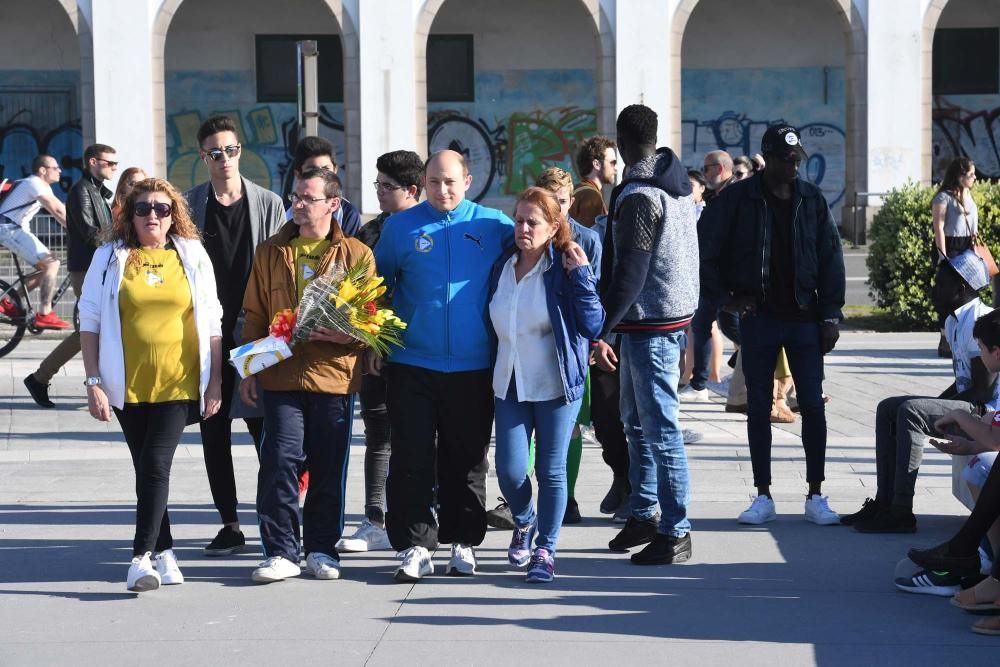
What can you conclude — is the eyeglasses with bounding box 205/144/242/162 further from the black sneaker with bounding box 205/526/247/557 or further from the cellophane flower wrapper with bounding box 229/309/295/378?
the black sneaker with bounding box 205/526/247/557

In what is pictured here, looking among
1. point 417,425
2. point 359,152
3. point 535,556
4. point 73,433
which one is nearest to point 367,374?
point 417,425

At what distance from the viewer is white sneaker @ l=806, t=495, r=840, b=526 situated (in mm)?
7648

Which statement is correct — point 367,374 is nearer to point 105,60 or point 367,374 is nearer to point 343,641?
point 343,641

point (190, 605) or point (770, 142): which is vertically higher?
point (770, 142)

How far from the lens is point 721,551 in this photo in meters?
7.13

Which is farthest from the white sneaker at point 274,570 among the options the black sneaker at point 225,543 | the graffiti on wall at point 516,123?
the graffiti on wall at point 516,123

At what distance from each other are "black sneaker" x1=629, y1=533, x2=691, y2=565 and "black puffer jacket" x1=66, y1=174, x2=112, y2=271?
20.0 ft

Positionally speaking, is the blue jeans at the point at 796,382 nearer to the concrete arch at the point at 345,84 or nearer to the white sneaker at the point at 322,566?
the white sneaker at the point at 322,566

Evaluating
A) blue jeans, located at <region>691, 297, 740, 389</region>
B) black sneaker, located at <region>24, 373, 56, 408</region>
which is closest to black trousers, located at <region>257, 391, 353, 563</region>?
blue jeans, located at <region>691, 297, 740, 389</region>

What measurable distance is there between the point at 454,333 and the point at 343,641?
1535 millimetres

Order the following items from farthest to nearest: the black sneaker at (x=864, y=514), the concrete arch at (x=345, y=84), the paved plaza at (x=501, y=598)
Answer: the concrete arch at (x=345, y=84), the black sneaker at (x=864, y=514), the paved plaza at (x=501, y=598)

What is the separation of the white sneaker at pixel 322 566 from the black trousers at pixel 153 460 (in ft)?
1.97

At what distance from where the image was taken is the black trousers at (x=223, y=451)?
716 centimetres

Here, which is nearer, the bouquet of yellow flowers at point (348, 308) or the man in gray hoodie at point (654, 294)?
the bouquet of yellow flowers at point (348, 308)
